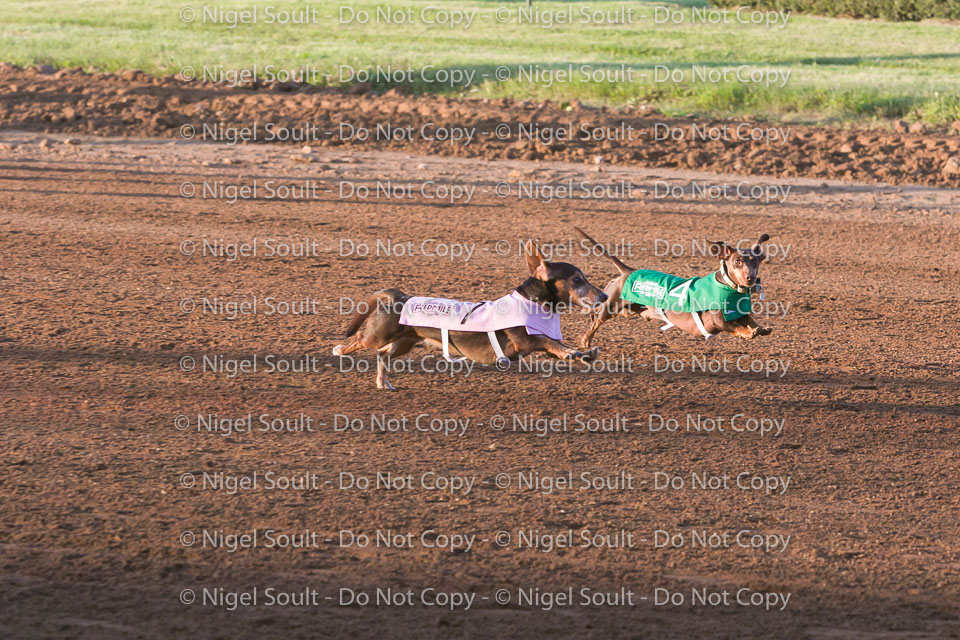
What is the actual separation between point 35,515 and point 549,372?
4068mm

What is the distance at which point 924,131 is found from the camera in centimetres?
1852

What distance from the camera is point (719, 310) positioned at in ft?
25.1

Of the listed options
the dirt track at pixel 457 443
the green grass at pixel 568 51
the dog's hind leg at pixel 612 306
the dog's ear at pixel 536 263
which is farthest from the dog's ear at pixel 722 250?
the green grass at pixel 568 51

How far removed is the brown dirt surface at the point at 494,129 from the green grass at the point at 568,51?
2.24 meters

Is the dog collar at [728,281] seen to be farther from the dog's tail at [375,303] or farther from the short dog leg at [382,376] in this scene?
the short dog leg at [382,376]

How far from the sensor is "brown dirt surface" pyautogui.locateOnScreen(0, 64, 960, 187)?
1667 cm

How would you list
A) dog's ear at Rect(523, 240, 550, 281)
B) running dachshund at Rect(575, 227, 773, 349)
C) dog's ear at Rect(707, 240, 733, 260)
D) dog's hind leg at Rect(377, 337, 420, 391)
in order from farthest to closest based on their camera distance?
dog's hind leg at Rect(377, 337, 420, 391)
dog's ear at Rect(707, 240, 733, 260)
running dachshund at Rect(575, 227, 773, 349)
dog's ear at Rect(523, 240, 550, 281)

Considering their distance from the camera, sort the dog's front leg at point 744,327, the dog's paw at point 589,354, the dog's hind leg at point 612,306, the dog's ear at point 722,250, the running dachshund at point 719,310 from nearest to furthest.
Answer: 1. the dog's paw at point 589,354
2. the running dachshund at point 719,310
3. the dog's ear at point 722,250
4. the dog's front leg at point 744,327
5. the dog's hind leg at point 612,306

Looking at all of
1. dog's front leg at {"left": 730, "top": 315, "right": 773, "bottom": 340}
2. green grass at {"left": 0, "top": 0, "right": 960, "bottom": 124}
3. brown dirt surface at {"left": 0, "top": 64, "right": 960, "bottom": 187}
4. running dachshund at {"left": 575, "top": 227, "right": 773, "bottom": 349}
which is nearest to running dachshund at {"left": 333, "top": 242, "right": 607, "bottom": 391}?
running dachshund at {"left": 575, "top": 227, "right": 773, "bottom": 349}

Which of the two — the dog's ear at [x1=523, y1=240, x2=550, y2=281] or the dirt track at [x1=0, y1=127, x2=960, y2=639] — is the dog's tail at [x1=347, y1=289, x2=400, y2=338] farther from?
the dog's ear at [x1=523, y1=240, x2=550, y2=281]

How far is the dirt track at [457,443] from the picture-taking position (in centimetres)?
520

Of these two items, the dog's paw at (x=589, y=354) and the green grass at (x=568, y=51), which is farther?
the green grass at (x=568, y=51)

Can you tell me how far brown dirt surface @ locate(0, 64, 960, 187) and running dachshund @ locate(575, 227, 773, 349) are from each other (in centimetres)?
889

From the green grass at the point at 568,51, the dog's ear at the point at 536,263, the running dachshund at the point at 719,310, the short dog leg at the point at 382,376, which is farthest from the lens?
the green grass at the point at 568,51
